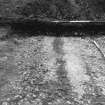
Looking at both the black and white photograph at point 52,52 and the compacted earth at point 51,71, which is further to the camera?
the black and white photograph at point 52,52

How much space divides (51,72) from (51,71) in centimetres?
8

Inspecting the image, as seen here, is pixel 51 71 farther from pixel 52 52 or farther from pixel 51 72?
pixel 52 52

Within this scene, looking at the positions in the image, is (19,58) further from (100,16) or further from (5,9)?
(100,16)

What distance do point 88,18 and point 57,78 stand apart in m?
7.11

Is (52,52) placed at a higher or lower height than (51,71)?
higher

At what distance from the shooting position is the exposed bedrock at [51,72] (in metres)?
8.01

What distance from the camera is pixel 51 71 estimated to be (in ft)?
31.4

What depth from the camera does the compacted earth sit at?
8008 millimetres

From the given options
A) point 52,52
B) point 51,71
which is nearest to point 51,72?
point 51,71

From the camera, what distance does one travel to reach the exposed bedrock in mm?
8008

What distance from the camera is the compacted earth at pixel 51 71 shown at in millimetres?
8008

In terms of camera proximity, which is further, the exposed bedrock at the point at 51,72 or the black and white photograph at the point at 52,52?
the black and white photograph at the point at 52,52

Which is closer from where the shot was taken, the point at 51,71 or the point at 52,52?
the point at 51,71

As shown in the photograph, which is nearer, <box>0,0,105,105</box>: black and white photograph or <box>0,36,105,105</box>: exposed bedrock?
<box>0,36,105,105</box>: exposed bedrock
